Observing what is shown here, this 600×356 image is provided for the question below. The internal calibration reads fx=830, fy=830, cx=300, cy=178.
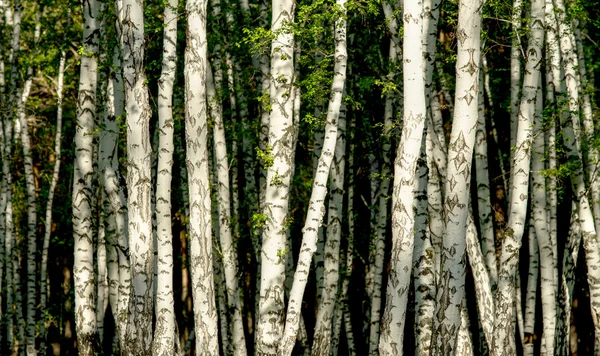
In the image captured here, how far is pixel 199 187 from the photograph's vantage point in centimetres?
1019

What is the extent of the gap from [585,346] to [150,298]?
13.1m

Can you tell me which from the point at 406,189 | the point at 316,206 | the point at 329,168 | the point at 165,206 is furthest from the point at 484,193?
the point at 165,206

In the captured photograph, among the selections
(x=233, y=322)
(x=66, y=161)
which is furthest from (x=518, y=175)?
(x=66, y=161)

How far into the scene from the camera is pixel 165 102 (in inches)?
424

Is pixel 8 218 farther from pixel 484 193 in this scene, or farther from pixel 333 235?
pixel 484 193

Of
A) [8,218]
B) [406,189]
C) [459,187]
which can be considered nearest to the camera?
[459,187]

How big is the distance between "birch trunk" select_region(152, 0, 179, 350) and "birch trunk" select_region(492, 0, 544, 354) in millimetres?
4107

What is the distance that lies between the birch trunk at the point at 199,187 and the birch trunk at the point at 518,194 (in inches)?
142

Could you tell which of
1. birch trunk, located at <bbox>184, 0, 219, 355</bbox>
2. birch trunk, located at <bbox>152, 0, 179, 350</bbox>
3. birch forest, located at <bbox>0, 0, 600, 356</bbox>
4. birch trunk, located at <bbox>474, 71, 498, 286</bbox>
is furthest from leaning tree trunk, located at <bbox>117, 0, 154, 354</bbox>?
birch trunk, located at <bbox>474, 71, 498, 286</bbox>

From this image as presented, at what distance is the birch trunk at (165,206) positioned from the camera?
10.3 meters

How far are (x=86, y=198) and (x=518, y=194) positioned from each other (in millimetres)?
Answer: 6010

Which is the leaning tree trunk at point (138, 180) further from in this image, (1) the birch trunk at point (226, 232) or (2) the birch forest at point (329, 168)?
(1) the birch trunk at point (226, 232)

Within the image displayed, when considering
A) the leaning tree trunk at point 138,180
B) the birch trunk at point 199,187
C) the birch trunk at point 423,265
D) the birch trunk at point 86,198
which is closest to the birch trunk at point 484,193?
the birch trunk at point 423,265

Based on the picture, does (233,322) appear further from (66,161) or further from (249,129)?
(66,161)
